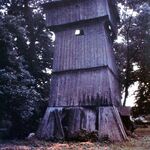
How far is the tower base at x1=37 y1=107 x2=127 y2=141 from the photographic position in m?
20.4

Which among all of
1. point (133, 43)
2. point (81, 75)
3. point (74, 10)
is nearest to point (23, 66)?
point (81, 75)

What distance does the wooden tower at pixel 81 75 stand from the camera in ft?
69.9

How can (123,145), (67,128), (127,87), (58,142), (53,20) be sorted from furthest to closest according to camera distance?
(127,87)
(53,20)
(67,128)
(58,142)
(123,145)

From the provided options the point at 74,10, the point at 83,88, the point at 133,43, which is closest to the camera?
the point at 83,88

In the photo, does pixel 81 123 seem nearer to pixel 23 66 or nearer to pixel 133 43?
pixel 23 66

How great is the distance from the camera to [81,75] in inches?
896

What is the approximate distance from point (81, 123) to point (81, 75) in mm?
3818

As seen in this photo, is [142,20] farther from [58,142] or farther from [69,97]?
[58,142]

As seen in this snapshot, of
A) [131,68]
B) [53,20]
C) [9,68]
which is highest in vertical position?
[53,20]

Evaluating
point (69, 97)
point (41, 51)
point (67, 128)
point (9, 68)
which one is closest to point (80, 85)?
point (69, 97)

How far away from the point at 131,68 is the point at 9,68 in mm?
17004

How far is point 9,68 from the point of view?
21.8 metres

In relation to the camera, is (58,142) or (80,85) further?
(80,85)

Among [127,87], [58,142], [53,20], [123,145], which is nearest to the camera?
[123,145]
